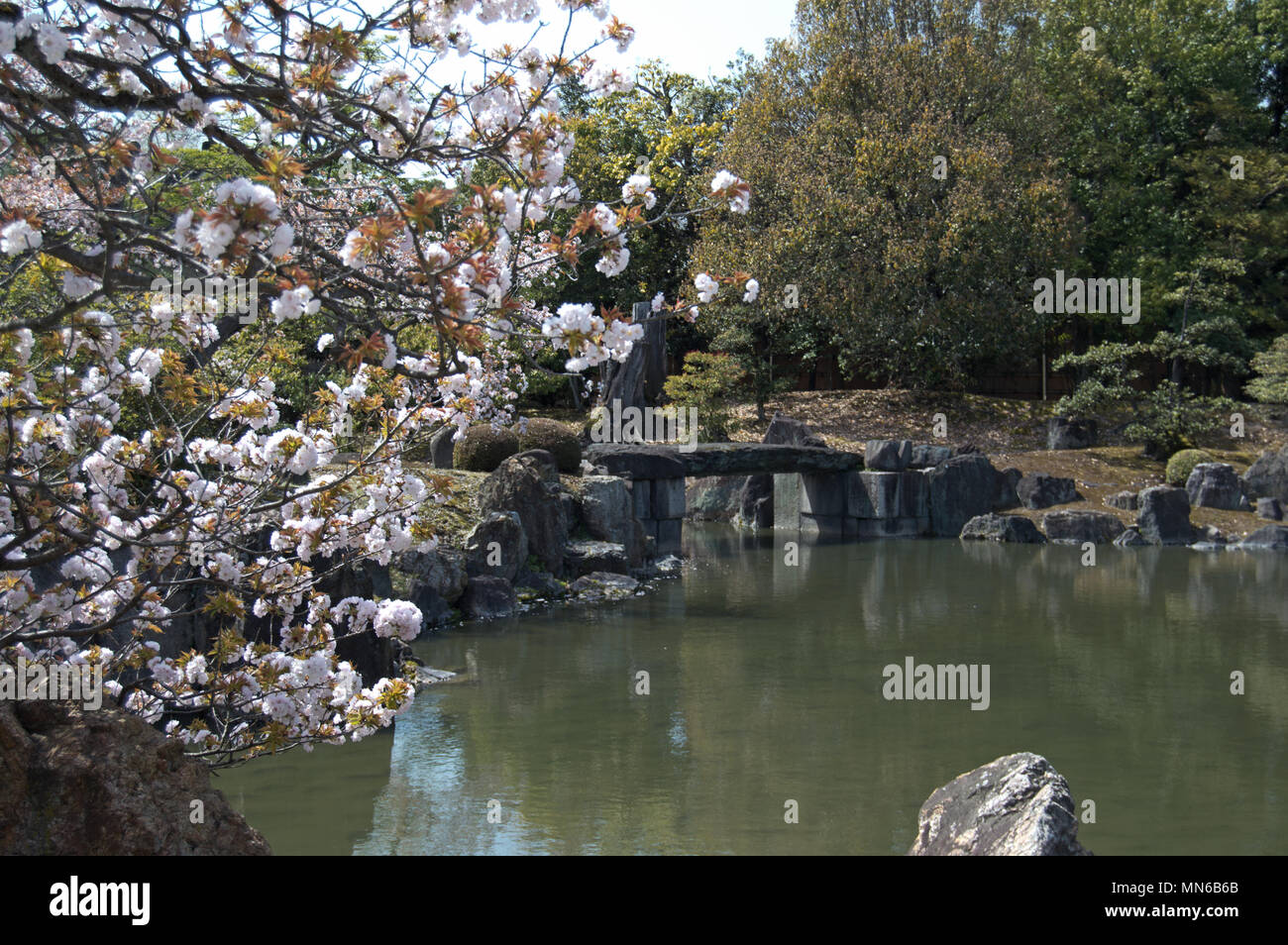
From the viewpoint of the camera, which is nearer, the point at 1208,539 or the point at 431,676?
the point at 431,676

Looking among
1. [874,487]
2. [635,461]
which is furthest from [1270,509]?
[635,461]

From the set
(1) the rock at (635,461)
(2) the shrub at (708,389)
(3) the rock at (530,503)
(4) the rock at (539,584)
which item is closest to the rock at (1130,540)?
(1) the rock at (635,461)

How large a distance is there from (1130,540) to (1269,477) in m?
3.63

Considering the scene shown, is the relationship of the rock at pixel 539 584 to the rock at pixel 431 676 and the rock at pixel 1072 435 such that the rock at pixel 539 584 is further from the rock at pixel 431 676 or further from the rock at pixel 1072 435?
the rock at pixel 1072 435

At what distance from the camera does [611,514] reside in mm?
15727

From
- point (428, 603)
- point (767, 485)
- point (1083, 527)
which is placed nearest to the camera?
point (428, 603)

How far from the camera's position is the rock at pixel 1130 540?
19.0m

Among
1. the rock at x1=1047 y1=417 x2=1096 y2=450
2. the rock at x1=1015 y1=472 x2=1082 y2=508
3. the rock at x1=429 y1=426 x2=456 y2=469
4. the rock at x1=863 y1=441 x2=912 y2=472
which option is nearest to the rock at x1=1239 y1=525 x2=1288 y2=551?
the rock at x1=1015 y1=472 x2=1082 y2=508

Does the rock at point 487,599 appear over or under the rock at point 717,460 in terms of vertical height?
under

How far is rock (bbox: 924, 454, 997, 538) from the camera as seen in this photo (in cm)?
2112

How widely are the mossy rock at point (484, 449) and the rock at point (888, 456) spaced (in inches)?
301

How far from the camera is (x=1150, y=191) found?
28.5 m

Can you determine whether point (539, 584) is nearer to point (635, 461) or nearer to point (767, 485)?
point (635, 461)

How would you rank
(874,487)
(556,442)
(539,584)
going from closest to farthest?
(539,584), (556,442), (874,487)
